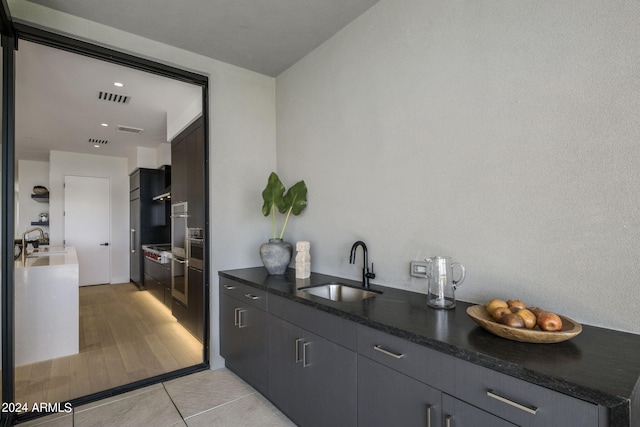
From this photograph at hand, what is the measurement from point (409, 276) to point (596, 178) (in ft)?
3.34

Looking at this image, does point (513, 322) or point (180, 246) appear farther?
point (180, 246)

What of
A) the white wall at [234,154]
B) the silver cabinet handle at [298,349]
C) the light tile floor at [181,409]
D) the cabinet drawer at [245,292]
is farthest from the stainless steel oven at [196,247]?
the silver cabinet handle at [298,349]

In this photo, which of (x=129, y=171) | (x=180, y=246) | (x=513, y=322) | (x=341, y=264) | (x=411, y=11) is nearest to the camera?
(x=513, y=322)

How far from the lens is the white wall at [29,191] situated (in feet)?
21.1

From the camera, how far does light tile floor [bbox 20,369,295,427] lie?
2.02 meters

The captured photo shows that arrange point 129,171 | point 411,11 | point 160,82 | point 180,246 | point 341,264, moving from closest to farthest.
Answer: point 411,11 < point 341,264 < point 160,82 < point 180,246 < point 129,171

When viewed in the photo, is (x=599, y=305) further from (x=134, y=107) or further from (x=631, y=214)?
(x=134, y=107)

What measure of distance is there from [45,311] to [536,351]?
3.90 meters

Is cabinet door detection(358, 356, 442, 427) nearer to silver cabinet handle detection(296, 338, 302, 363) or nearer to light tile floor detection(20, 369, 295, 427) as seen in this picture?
silver cabinet handle detection(296, 338, 302, 363)

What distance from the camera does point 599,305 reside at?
125 cm

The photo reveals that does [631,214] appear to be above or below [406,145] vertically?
below

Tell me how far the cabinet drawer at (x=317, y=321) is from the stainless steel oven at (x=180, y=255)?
184cm

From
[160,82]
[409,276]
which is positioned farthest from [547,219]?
[160,82]

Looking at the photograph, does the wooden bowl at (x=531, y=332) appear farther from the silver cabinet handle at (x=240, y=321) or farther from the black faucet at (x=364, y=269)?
the silver cabinet handle at (x=240, y=321)
